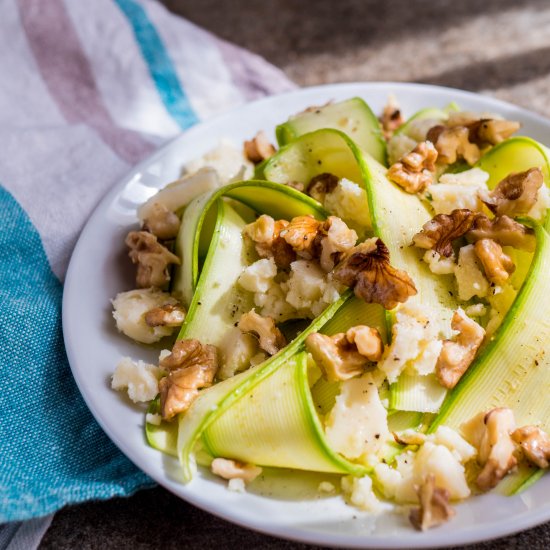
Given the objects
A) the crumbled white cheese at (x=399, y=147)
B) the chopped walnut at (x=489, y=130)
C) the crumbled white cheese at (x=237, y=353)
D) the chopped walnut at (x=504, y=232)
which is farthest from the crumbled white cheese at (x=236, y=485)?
the chopped walnut at (x=489, y=130)

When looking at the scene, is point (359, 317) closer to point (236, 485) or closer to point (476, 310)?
point (476, 310)

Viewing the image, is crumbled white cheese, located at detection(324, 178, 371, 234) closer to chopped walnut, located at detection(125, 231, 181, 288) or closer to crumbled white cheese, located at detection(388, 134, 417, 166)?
crumbled white cheese, located at detection(388, 134, 417, 166)

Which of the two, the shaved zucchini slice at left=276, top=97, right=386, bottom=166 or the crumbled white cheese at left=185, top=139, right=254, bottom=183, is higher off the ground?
the shaved zucchini slice at left=276, top=97, right=386, bottom=166

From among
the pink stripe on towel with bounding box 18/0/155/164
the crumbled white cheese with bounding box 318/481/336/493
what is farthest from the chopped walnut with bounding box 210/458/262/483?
the pink stripe on towel with bounding box 18/0/155/164

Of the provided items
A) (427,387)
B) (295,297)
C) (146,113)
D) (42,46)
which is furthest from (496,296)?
(42,46)

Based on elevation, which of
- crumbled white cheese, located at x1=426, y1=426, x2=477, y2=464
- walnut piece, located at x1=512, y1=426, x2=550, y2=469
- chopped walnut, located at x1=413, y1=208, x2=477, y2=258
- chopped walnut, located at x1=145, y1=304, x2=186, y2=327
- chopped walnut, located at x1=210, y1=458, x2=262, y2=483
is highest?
chopped walnut, located at x1=413, y1=208, x2=477, y2=258

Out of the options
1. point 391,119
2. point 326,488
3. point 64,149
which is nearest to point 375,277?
point 326,488

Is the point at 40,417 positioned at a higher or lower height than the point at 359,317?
lower
